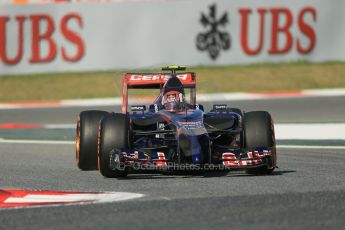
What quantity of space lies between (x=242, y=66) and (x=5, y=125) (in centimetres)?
731

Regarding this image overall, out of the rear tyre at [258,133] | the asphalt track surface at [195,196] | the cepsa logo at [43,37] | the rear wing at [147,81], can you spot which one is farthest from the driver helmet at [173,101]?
the cepsa logo at [43,37]

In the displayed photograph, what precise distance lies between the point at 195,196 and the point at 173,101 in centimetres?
270

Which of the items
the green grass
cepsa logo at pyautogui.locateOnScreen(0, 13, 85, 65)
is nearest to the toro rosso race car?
the green grass

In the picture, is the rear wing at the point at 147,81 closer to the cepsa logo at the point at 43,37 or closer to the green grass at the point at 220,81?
the green grass at the point at 220,81

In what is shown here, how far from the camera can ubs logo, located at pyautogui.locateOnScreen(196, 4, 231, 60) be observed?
72.5 ft

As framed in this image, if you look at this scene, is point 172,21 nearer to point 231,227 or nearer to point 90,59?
point 90,59

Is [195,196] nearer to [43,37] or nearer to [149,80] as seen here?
[149,80]

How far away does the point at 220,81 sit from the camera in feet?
72.6

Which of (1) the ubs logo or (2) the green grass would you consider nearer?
(2) the green grass

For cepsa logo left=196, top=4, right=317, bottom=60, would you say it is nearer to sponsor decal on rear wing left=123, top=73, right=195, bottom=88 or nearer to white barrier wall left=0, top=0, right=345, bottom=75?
white barrier wall left=0, top=0, right=345, bottom=75

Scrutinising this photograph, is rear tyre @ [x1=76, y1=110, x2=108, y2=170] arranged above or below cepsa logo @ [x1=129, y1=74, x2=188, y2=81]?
below

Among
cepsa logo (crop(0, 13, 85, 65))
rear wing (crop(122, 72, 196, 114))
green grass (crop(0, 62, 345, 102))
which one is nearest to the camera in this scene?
rear wing (crop(122, 72, 196, 114))

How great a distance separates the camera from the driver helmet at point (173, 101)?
10383 millimetres

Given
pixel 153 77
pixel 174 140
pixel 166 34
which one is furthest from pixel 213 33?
pixel 174 140
